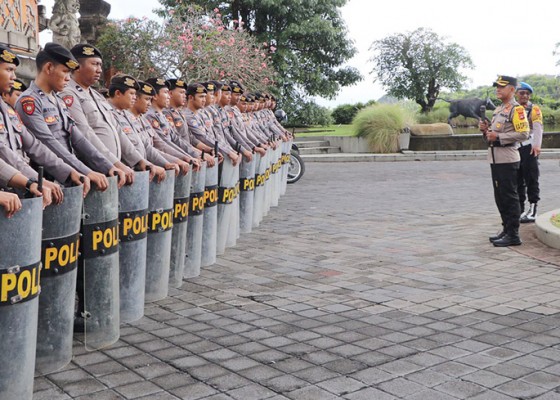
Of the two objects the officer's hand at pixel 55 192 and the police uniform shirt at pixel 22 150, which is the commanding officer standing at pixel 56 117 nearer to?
the police uniform shirt at pixel 22 150

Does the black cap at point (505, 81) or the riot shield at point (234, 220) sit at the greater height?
the black cap at point (505, 81)

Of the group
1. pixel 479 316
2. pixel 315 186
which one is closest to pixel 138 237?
pixel 479 316

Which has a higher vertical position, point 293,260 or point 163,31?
point 163,31

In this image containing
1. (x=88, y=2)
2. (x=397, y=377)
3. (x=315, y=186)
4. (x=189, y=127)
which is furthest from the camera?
(x=88, y=2)

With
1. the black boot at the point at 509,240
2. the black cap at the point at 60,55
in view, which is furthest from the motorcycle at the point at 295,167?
the black cap at the point at 60,55

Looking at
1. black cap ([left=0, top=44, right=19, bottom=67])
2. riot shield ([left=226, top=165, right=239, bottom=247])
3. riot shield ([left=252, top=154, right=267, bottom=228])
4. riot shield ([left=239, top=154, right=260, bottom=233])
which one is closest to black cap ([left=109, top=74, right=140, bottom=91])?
black cap ([left=0, top=44, right=19, bottom=67])

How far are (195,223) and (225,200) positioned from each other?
1141mm

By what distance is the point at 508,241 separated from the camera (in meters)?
8.40

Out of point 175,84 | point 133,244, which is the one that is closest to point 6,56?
point 133,244

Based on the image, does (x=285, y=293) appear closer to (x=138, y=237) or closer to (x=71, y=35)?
(x=138, y=237)

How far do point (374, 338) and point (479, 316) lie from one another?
101cm

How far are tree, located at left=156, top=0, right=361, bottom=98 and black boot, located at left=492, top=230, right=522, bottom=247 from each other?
67.5ft

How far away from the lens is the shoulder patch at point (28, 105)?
475 cm

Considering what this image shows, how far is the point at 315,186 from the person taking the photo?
15.6 metres
